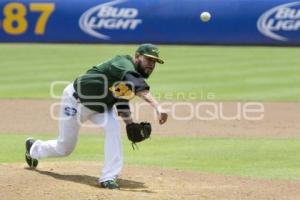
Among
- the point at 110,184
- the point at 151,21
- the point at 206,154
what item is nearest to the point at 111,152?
the point at 110,184

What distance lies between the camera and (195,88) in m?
17.0

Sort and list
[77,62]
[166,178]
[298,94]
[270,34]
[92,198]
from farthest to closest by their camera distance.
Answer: [270,34]
[77,62]
[298,94]
[166,178]
[92,198]

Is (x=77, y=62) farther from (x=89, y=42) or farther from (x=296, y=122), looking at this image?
(x=296, y=122)

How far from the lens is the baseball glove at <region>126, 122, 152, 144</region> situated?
7656mm

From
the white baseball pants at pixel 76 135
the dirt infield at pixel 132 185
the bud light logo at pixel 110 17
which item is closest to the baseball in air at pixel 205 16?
the bud light logo at pixel 110 17

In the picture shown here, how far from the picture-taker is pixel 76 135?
7.77 meters

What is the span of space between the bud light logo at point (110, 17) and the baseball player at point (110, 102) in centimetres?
2103

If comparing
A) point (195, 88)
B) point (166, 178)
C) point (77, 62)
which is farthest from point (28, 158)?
point (77, 62)

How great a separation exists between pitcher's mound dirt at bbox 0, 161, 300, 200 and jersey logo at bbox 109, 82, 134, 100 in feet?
3.24

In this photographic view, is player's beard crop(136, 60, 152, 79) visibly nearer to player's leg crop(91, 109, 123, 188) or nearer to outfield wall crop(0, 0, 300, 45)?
player's leg crop(91, 109, 123, 188)

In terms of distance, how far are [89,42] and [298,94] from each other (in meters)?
14.7

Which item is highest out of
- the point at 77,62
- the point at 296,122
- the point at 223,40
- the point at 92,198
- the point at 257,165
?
the point at 223,40

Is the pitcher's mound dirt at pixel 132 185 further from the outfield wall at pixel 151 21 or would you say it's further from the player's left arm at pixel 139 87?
A: the outfield wall at pixel 151 21

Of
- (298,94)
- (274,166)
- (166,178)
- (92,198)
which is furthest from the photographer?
(298,94)
